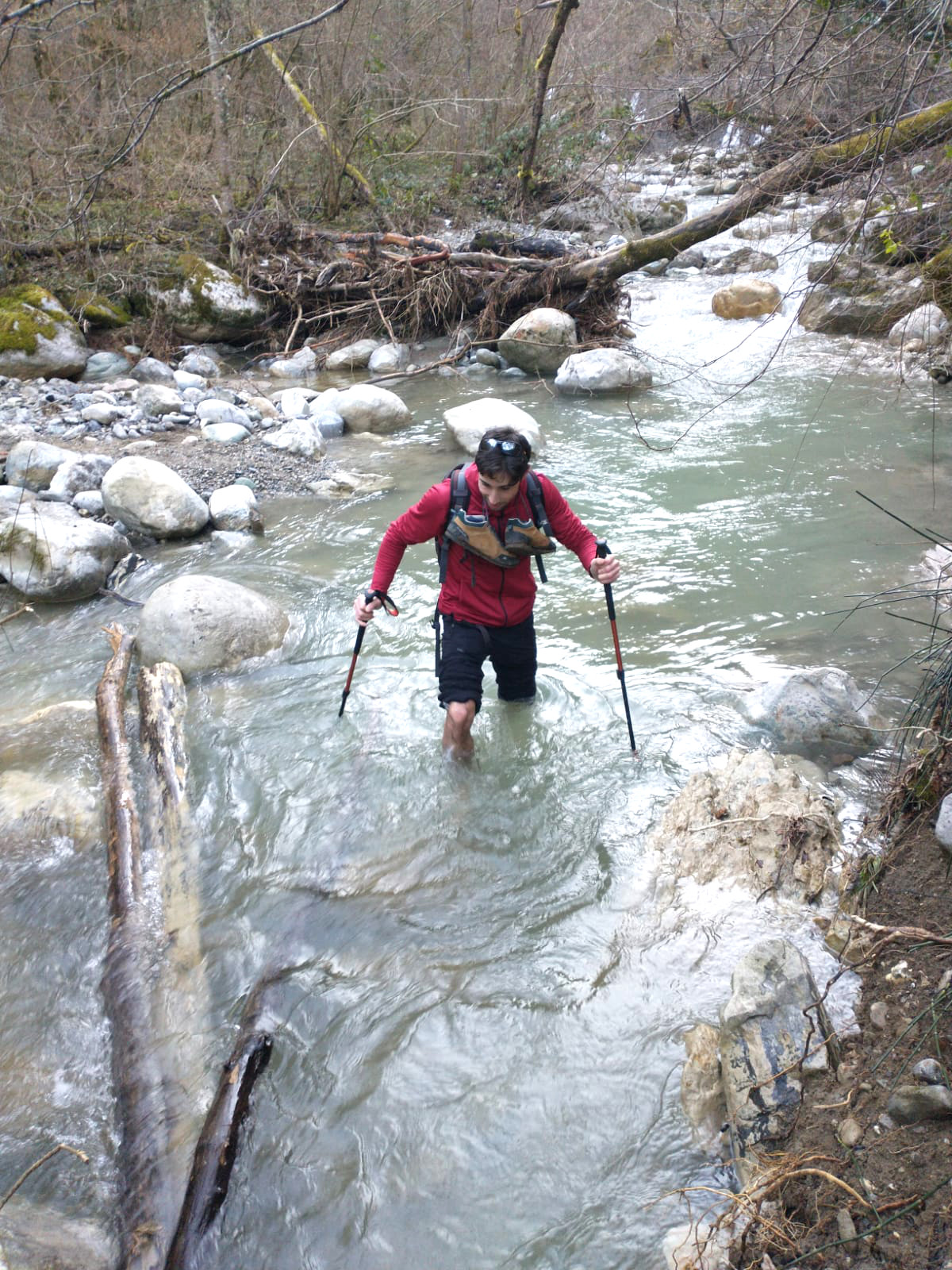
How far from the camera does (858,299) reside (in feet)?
40.6

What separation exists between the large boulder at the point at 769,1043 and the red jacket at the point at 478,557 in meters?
1.92

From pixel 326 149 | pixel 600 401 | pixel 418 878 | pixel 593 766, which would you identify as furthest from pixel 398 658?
pixel 326 149

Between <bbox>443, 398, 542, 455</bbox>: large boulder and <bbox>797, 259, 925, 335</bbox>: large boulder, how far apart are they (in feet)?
16.1

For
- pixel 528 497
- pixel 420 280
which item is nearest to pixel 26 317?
pixel 420 280

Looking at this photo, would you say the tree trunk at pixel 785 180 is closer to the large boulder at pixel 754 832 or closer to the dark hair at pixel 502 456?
the dark hair at pixel 502 456

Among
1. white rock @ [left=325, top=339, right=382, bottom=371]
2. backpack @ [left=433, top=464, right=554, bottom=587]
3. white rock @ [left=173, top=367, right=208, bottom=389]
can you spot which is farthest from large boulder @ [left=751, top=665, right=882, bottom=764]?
white rock @ [left=325, top=339, right=382, bottom=371]

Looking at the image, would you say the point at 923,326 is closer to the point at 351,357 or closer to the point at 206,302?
the point at 351,357

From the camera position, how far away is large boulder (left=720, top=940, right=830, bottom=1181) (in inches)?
105

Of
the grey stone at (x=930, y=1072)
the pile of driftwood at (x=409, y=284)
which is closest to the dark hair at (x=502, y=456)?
the grey stone at (x=930, y=1072)

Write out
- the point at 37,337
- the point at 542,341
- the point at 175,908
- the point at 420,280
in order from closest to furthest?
the point at 175,908 → the point at 37,337 → the point at 542,341 → the point at 420,280

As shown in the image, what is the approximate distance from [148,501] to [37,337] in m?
5.24

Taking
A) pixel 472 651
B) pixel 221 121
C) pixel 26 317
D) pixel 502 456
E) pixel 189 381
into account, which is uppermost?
pixel 221 121

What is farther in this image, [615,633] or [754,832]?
[615,633]

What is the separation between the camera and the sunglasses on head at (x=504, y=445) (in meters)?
3.80
